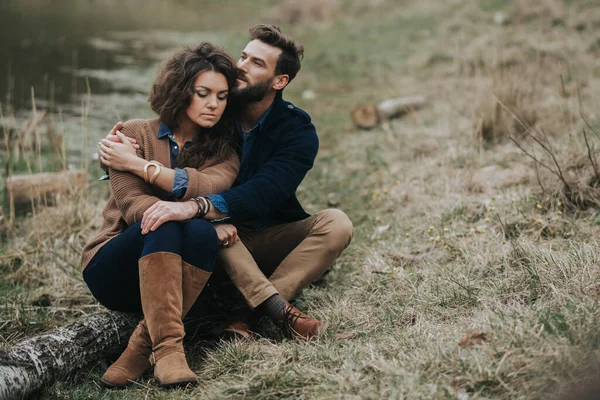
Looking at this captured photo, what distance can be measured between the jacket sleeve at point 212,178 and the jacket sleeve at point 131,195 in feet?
0.59

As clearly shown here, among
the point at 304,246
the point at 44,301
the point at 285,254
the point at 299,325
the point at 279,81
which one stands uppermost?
the point at 279,81

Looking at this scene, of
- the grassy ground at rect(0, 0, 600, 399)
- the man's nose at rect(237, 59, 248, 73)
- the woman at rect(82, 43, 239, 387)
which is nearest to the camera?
the grassy ground at rect(0, 0, 600, 399)

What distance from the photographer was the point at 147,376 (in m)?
2.82

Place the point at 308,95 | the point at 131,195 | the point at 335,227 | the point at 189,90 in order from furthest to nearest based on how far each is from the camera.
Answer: the point at 308,95 < the point at 335,227 < the point at 189,90 < the point at 131,195

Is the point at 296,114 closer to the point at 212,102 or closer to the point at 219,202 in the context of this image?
the point at 212,102

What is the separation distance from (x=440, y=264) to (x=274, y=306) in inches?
44.8

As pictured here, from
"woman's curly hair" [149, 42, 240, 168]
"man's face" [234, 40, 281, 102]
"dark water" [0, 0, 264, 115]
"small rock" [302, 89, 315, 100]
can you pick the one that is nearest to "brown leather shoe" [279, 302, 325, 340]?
"woman's curly hair" [149, 42, 240, 168]


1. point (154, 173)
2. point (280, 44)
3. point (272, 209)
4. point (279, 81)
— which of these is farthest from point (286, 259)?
point (280, 44)

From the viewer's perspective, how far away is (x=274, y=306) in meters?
2.88

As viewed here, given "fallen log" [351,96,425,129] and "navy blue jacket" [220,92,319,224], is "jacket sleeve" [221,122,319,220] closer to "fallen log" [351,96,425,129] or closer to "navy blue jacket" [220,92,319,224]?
"navy blue jacket" [220,92,319,224]

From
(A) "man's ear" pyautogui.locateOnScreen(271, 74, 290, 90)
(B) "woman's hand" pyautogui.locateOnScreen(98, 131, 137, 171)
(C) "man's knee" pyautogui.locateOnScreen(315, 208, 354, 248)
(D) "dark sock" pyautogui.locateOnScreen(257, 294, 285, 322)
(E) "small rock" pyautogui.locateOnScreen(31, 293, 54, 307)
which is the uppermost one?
(A) "man's ear" pyautogui.locateOnScreen(271, 74, 290, 90)

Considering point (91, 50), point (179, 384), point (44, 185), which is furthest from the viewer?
point (91, 50)

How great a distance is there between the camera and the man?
2889 mm

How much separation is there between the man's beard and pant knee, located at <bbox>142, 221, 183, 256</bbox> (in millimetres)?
830
